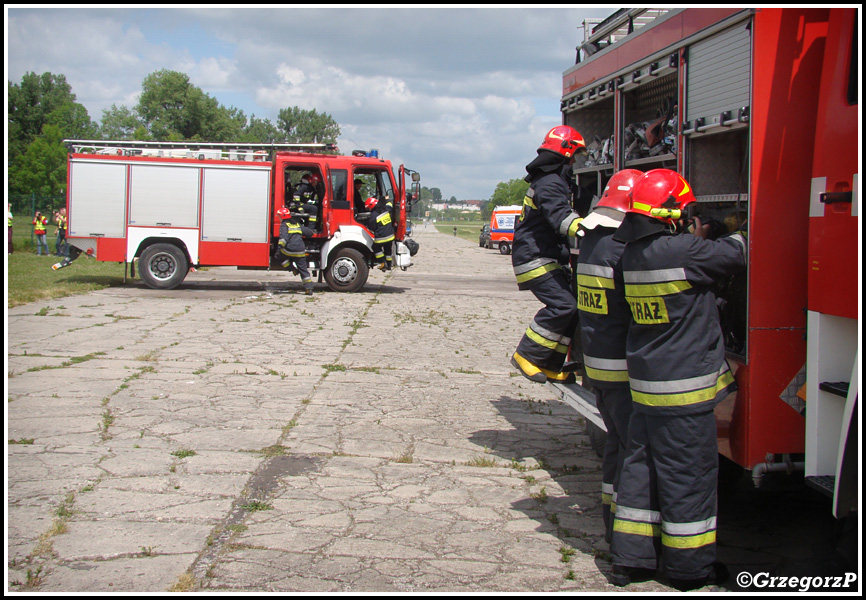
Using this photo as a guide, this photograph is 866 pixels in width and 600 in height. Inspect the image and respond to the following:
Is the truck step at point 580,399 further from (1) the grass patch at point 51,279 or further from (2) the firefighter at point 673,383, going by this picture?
(1) the grass patch at point 51,279

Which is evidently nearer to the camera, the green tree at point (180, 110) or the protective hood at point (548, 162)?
the protective hood at point (548, 162)

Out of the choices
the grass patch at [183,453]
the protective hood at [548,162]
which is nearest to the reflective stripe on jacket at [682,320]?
the protective hood at [548,162]

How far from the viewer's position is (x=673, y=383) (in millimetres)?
3359

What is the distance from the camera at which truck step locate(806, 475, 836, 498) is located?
3145 mm

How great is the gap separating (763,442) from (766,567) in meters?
0.64

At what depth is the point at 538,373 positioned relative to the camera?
17.3ft

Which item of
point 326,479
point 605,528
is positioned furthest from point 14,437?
point 605,528

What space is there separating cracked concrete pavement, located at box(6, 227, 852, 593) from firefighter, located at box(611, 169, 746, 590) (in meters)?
0.28

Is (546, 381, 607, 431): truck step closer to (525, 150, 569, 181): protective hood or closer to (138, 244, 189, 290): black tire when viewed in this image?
(525, 150, 569, 181): protective hood

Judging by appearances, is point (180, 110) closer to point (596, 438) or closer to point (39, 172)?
point (39, 172)

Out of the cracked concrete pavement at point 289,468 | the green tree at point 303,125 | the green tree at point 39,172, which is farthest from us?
the green tree at point 303,125

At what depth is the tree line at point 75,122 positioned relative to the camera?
4625 cm

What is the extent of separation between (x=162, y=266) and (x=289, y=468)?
11498 mm

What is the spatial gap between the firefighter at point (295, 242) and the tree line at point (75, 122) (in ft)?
122
